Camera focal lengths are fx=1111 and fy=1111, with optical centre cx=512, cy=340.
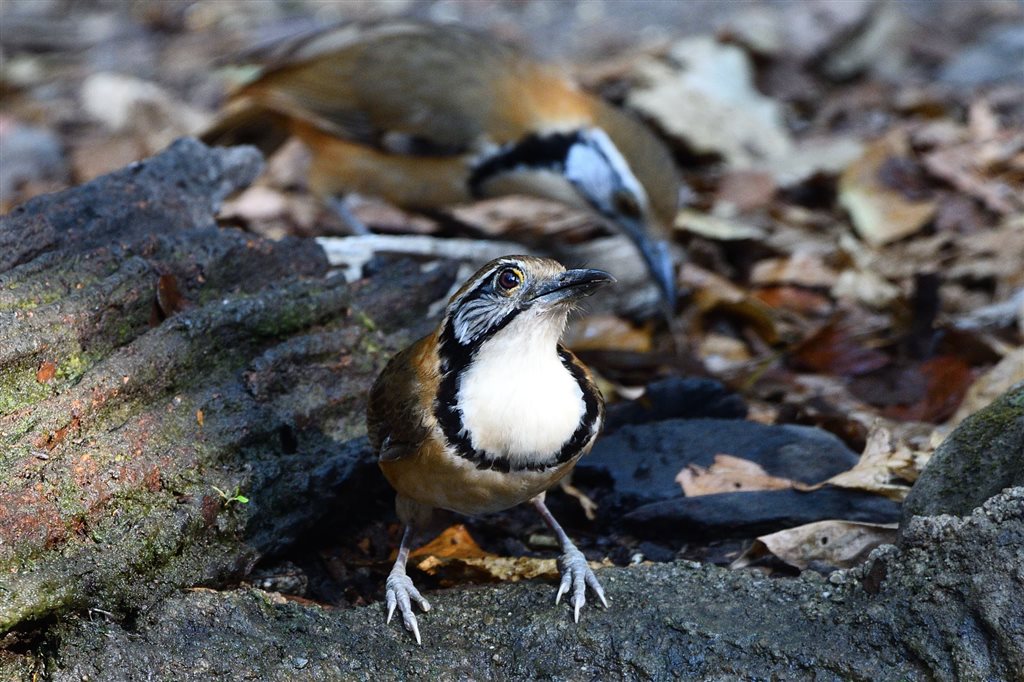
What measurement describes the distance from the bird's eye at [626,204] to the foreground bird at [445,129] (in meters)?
0.01

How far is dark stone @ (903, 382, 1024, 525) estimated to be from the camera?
345cm

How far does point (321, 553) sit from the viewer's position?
4.27 meters

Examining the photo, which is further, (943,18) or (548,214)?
(943,18)

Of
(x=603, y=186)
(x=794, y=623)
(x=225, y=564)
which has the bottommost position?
(x=603, y=186)

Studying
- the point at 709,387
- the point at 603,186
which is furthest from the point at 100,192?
the point at 603,186

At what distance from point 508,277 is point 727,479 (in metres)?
1.33

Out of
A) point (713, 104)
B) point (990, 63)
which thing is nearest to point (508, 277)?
point (713, 104)

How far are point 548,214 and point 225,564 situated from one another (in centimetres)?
534

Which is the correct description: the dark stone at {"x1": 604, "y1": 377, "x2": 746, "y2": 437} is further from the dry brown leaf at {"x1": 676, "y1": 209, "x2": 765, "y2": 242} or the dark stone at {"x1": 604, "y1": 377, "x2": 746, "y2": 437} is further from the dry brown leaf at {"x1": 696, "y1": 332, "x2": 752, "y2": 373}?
the dry brown leaf at {"x1": 676, "y1": 209, "x2": 765, "y2": 242}

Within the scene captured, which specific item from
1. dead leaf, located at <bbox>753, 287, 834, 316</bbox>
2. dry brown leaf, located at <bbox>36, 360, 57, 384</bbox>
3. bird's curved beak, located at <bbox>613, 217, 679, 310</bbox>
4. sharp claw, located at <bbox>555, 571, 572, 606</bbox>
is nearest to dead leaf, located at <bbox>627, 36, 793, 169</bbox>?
bird's curved beak, located at <bbox>613, 217, 679, 310</bbox>

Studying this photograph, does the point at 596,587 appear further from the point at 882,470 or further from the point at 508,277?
the point at 882,470

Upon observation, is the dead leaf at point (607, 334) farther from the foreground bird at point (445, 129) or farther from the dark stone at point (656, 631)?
the dark stone at point (656, 631)

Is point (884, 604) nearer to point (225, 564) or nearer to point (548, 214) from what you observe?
point (225, 564)

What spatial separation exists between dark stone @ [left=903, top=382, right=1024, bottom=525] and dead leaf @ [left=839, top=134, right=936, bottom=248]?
12.5ft
